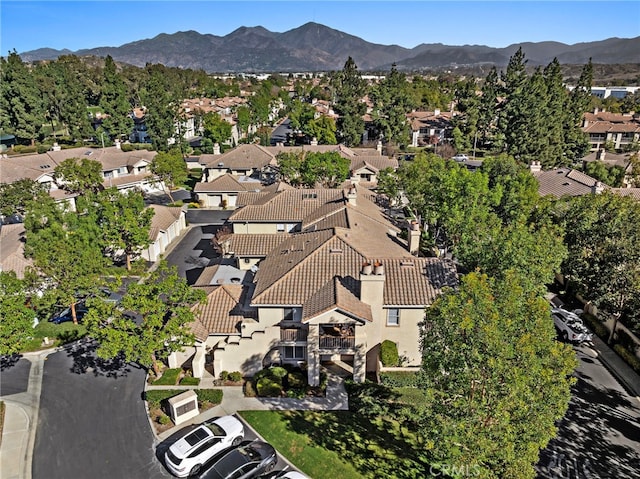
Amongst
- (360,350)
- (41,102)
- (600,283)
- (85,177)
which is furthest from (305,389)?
(41,102)

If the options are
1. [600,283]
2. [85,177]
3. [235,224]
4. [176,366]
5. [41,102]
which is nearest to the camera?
[176,366]

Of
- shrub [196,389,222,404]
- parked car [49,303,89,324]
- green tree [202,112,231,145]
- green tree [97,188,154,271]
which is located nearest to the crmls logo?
shrub [196,389,222,404]

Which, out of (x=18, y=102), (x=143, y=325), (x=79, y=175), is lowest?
(x=143, y=325)

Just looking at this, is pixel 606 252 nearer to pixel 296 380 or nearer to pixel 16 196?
pixel 296 380

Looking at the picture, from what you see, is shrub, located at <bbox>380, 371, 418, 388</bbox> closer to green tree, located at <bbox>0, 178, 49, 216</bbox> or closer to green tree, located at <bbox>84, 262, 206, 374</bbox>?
green tree, located at <bbox>84, 262, 206, 374</bbox>

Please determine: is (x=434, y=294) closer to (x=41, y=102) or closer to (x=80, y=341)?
(x=80, y=341)

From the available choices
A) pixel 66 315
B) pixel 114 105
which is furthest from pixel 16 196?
pixel 114 105

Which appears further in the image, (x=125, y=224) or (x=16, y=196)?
(x=16, y=196)

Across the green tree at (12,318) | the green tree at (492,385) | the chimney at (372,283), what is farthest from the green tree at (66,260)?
the green tree at (492,385)
